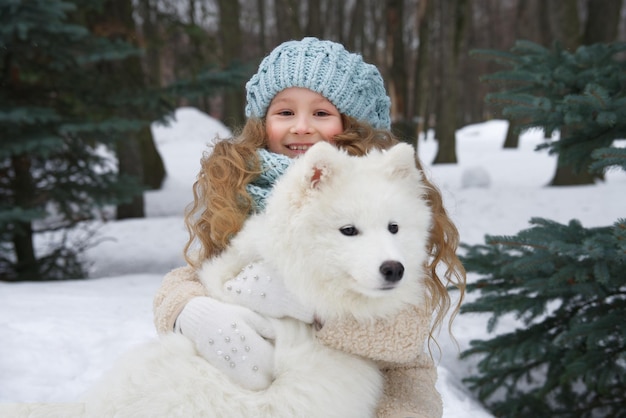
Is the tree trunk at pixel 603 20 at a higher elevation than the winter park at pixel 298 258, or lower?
higher

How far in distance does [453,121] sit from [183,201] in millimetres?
7635

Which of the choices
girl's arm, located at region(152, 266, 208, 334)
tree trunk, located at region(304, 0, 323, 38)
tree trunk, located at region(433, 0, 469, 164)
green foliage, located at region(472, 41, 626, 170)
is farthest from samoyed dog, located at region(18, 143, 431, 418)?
tree trunk, located at region(433, 0, 469, 164)

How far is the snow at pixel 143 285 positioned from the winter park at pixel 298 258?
3 centimetres

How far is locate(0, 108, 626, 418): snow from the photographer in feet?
12.2

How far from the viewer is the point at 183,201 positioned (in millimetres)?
12711

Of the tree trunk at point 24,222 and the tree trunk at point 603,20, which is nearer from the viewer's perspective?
the tree trunk at point 24,222

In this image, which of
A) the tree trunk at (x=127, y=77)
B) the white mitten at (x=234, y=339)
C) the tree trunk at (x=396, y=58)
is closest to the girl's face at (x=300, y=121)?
the white mitten at (x=234, y=339)

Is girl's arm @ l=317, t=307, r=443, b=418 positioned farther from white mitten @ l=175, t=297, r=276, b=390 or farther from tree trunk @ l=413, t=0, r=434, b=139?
tree trunk @ l=413, t=0, r=434, b=139

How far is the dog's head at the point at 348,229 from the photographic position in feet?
5.00

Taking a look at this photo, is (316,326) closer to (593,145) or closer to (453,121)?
(593,145)

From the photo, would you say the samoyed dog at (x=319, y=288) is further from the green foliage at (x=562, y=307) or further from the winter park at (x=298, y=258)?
the green foliage at (x=562, y=307)

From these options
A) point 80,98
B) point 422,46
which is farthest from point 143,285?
point 422,46

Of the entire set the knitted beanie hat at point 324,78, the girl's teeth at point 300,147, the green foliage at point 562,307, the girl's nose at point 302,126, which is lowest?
the green foliage at point 562,307

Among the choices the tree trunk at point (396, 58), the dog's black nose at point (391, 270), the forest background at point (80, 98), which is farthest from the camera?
the tree trunk at point (396, 58)
